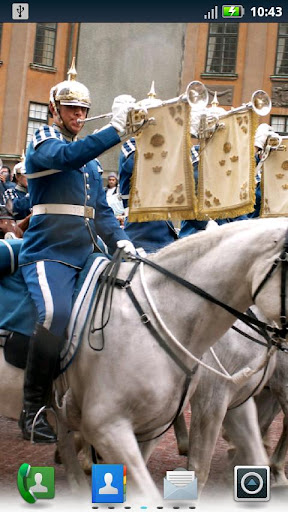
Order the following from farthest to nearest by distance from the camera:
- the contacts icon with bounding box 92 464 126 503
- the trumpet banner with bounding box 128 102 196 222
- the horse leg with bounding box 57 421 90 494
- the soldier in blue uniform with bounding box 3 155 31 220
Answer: the soldier in blue uniform with bounding box 3 155 31 220 → the trumpet banner with bounding box 128 102 196 222 → the horse leg with bounding box 57 421 90 494 → the contacts icon with bounding box 92 464 126 503

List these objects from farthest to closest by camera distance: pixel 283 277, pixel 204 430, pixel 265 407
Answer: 1. pixel 265 407
2. pixel 204 430
3. pixel 283 277

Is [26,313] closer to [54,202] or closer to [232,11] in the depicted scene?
[54,202]

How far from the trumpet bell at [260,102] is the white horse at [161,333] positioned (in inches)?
40.2

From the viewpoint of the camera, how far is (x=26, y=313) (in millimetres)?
5547

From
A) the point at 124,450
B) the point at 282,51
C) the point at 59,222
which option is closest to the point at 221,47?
the point at 282,51

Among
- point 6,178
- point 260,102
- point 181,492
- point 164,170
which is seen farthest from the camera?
point 6,178

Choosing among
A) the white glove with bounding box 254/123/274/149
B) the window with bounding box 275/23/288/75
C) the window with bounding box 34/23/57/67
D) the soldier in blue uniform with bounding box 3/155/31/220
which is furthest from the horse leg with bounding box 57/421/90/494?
the soldier in blue uniform with bounding box 3/155/31/220

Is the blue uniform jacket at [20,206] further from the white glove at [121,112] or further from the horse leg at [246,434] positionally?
the white glove at [121,112]

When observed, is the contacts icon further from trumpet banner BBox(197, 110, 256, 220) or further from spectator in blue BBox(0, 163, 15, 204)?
spectator in blue BBox(0, 163, 15, 204)

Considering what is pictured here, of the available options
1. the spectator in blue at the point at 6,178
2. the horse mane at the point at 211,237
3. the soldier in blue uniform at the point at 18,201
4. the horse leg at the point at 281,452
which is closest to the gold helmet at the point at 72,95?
the horse mane at the point at 211,237

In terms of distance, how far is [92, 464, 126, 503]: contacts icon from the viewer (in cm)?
445

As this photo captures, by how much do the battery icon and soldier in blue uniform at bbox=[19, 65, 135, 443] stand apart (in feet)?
2.19

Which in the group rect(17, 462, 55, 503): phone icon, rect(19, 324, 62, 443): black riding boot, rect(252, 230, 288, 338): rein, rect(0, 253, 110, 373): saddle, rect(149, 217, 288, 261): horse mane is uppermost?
rect(149, 217, 288, 261): horse mane

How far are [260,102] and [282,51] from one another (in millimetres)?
1625
